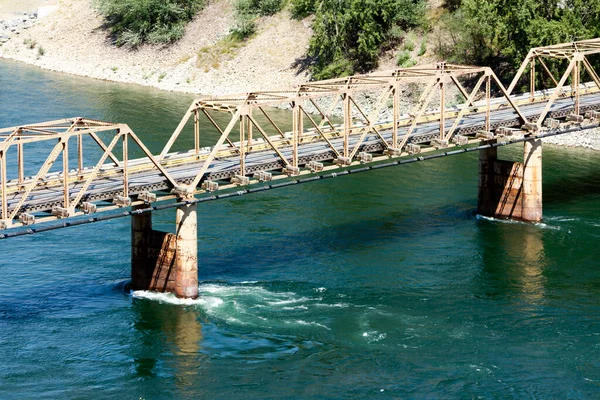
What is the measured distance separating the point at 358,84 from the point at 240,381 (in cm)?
2768

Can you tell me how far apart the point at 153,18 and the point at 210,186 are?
Answer: 344ft

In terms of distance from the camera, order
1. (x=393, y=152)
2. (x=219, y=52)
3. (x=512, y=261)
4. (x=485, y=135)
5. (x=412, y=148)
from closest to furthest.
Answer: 1. (x=512, y=261)
2. (x=393, y=152)
3. (x=412, y=148)
4. (x=485, y=135)
5. (x=219, y=52)

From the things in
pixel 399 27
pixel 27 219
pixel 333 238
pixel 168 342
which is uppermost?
pixel 399 27

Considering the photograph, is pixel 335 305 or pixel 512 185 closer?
pixel 335 305

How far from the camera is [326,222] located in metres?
83.0

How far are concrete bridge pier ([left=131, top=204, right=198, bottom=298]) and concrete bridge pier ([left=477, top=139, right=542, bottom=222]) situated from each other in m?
27.3

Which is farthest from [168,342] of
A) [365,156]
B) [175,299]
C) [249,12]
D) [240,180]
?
[249,12]

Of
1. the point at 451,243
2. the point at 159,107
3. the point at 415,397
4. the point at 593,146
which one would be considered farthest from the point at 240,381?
the point at 159,107

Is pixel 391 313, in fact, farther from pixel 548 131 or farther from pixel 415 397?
pixel 548 131

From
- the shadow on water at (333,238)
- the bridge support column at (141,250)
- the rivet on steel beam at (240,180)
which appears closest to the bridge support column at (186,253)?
the bridge support column at (141,250)

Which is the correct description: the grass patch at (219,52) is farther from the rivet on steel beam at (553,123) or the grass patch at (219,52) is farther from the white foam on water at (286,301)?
the white foam on water at (286,301)

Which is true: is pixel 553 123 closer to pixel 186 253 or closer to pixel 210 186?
pixel 210 186

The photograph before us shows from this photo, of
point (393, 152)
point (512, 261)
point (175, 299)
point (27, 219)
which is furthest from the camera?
point (393, 152)

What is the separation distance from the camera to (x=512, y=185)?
277 feet
